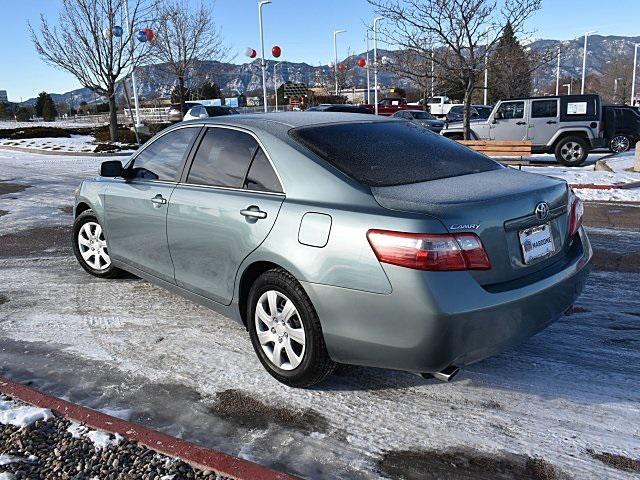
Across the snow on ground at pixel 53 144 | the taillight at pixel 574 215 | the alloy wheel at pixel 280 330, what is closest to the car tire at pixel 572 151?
the taillight at pixel 574 215

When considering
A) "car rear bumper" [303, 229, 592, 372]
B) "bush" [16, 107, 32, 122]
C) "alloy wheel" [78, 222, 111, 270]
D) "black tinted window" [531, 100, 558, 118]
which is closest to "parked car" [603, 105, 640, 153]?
"black tinted window" [531, 100, 558, 118]

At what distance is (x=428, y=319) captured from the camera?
8.83 feet

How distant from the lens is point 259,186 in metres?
3.52

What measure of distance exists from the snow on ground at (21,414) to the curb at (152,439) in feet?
0.13

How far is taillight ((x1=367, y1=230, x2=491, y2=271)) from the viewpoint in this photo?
269 centimetres

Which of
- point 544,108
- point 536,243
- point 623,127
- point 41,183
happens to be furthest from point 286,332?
point 623,127

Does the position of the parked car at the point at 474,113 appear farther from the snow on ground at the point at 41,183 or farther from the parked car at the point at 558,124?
the snow on ground at the point at 41,183

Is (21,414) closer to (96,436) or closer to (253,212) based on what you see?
(96,436)

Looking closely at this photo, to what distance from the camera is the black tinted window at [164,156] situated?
14.1 feet

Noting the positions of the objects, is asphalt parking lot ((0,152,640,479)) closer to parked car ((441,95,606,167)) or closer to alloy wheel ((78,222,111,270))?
alloy wheel ((78,222,111,270))

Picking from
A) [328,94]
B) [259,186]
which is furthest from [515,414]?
[328,94]

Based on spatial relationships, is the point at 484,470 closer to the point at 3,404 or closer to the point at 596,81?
the point at 3,404

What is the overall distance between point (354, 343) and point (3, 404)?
2.03 meters

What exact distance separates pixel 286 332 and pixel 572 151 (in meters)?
14.5
